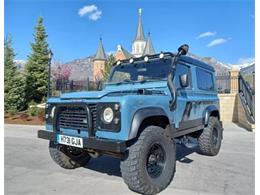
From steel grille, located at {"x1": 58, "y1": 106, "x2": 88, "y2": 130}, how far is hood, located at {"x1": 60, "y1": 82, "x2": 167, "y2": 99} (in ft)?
0.65

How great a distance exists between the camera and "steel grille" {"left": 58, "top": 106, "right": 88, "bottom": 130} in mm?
3652

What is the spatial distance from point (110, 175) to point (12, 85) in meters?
15.0

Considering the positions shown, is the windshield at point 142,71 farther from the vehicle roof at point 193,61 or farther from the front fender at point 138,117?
the front fender at point 138,117

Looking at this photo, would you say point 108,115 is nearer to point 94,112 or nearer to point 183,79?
point 94,112

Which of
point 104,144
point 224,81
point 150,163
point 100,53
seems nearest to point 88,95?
point 104,144

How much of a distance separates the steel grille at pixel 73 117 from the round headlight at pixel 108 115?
1.14ft

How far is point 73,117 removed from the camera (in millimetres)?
3818

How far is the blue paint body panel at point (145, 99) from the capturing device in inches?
129

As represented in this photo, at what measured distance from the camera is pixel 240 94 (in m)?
12.6

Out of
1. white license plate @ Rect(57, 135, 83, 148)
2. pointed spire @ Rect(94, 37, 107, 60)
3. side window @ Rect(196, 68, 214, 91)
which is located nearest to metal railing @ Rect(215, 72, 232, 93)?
side window @ Rect(196, 68, 214, 91)

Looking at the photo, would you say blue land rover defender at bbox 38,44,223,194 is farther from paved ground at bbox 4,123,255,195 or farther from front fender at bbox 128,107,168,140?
paved ground at bbox 4,123,255,195

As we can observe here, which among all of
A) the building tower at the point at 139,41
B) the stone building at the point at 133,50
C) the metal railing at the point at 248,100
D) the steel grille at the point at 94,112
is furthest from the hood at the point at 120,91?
the building tower at the point at 139,41

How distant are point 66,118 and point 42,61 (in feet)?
→ 51.2
